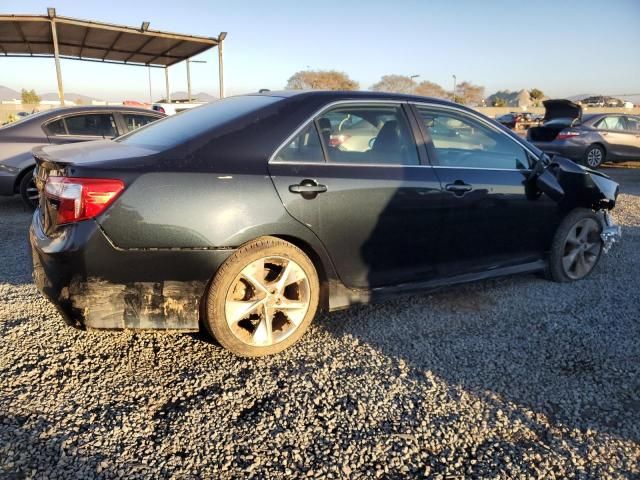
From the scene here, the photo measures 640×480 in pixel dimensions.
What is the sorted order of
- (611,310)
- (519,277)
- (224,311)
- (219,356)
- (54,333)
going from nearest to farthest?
(224,311) → (219,356) → (54,333) → (611,310) → (519,277)

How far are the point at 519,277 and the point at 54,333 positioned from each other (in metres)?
3.65

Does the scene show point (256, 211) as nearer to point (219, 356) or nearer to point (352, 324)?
point (219, 356)

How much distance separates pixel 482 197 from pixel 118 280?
2.42 meters

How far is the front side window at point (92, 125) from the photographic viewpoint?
6.66 meters

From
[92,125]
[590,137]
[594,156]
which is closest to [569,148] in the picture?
[590,137]

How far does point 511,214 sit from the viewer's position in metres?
3.56

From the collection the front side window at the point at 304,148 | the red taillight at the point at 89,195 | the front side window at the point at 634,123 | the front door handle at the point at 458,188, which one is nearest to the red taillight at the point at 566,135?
the front side window at the point at 634,123

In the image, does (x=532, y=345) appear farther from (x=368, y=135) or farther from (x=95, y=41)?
(x=95, y=41)

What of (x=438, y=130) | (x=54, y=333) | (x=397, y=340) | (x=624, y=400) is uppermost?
(x=438, y=130)

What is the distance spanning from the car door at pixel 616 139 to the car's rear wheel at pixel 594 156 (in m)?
0.15

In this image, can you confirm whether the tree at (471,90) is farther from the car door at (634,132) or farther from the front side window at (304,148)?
the front side window at (304,148)

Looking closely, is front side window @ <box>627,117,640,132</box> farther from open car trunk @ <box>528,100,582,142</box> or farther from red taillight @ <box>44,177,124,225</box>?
red taillight @ <box>44,177,124,225</box>

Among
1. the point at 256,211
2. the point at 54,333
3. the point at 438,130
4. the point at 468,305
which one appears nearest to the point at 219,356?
the point at 256,211

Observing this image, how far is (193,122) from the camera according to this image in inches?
118
